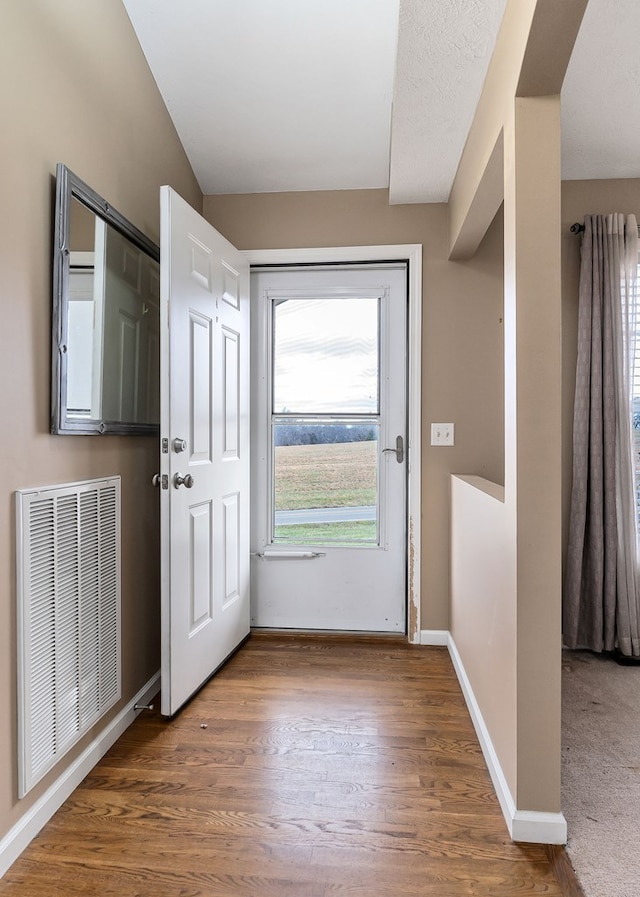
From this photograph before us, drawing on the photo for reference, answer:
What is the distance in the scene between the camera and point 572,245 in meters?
2.61

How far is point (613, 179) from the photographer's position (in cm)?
258

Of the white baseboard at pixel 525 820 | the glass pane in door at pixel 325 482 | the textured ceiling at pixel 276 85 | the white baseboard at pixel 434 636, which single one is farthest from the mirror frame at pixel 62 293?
the white baseboard at pixel 434 636

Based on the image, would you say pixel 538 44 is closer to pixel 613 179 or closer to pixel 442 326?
pixel 442 326

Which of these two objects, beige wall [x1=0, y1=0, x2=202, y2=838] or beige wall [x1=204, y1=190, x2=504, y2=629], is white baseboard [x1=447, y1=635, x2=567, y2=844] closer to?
beige wall [x1=204, y1=190, x2=504, y2=629]

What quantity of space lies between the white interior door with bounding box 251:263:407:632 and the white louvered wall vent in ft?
3.71

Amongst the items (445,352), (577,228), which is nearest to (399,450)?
(445,352)

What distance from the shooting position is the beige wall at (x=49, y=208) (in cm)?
130

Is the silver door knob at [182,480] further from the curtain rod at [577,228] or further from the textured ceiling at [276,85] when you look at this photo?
the curtain rod at [577,228]

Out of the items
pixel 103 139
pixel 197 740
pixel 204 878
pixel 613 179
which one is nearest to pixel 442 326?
pixel 613 179

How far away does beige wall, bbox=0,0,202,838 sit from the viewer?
1298 millimetres

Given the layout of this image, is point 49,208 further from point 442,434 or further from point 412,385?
point 442,434

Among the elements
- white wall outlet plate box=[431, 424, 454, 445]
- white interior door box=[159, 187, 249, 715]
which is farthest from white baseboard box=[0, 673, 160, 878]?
white wall outlet plate box=[431, 424, 454, 445]

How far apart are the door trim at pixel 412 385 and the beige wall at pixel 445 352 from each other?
32 mm

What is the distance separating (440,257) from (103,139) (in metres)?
1.61
